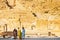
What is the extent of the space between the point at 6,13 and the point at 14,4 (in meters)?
0.68

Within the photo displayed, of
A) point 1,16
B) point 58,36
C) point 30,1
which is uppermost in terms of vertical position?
point 30,1

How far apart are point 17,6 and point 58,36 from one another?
283cm

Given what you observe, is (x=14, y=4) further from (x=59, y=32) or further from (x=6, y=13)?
(x=59, y=32)

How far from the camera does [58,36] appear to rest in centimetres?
1259

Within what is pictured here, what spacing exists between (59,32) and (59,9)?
1335mm

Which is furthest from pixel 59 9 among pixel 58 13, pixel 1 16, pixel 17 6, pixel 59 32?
pixel 1 16

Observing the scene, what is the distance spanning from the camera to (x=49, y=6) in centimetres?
1298

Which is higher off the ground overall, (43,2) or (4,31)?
(43,2)

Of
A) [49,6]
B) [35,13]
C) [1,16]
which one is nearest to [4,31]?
[1,16]

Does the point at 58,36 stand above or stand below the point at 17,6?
below

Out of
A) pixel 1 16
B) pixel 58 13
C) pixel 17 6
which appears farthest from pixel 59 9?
A: pixel 1 16

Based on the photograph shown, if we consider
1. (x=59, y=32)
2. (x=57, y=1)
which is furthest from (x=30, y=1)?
(x=59, y=32)

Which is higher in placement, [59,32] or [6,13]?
[6,13]

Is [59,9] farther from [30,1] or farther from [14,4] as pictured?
[14,4]
